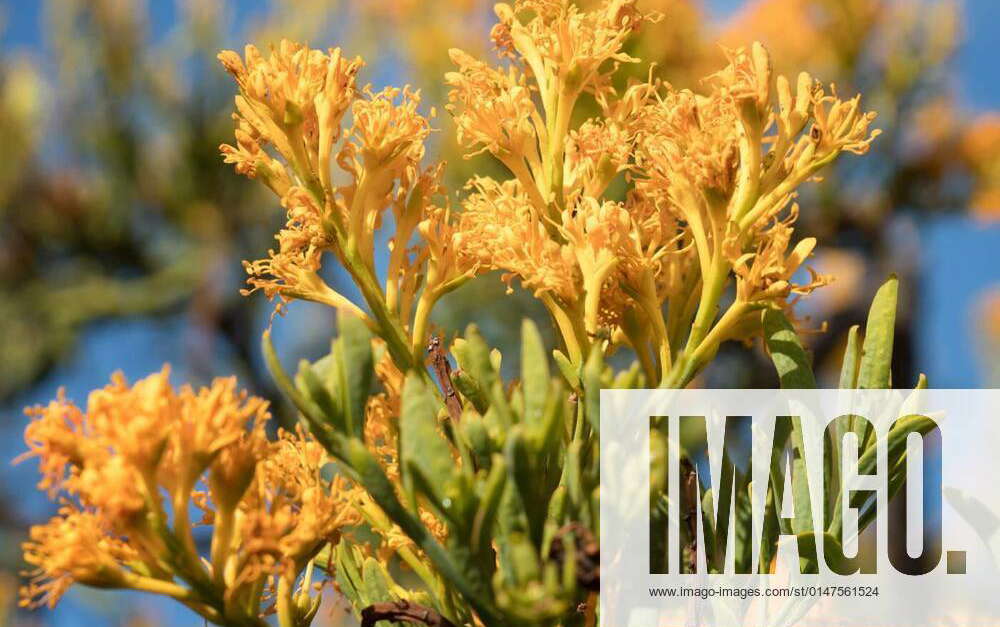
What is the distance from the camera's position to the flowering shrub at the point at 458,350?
0.61m

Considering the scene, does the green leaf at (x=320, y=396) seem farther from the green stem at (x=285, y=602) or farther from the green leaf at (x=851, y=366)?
the green leaf at (x=851, y=366)

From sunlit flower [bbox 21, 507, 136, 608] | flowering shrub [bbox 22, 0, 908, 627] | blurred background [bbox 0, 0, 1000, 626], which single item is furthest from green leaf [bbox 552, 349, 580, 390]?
blurred background [bbox 0, 0, 1000, 626]

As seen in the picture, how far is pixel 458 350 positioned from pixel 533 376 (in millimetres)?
195

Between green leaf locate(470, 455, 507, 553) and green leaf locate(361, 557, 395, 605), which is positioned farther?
green leaf locate(361, 557, 395, 605)

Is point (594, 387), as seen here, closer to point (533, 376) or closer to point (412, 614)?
point (533, 376)

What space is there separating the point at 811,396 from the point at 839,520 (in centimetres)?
9

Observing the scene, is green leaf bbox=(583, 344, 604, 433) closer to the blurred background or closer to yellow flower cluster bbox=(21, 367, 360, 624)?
yellow flower cluster bbox=(21, 367, 360, 624)

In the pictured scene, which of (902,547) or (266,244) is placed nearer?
(902,547)

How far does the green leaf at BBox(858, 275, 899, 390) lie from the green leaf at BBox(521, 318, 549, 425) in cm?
26

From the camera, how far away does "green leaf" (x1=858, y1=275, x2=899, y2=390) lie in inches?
28.6

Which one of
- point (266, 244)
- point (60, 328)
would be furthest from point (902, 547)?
point (60, 328)

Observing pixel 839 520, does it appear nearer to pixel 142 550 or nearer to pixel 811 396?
pixel 811 396

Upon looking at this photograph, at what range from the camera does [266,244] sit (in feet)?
16.3

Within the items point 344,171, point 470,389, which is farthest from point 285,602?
point 344,171
